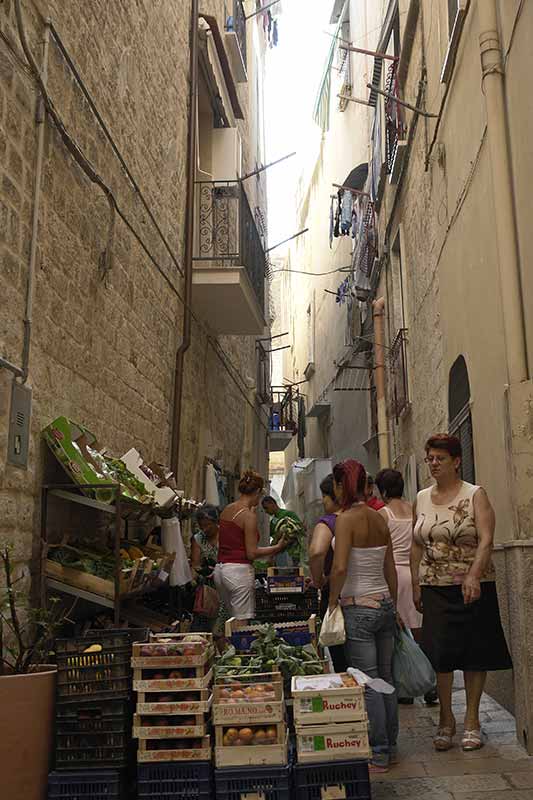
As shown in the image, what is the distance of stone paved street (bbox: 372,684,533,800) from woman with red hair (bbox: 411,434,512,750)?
128 mm

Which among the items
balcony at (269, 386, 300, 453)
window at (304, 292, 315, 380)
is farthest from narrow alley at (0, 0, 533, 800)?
window at (304, 292, 315, 380)

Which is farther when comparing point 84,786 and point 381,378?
point 381,378

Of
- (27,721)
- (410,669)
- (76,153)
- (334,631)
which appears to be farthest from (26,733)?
(76,153)

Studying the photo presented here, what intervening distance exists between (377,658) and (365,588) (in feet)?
1.37

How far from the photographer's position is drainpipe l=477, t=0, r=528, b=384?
482 centimetres

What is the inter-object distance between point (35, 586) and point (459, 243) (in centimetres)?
430

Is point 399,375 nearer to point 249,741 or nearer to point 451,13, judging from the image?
point 451,13

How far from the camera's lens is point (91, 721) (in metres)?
3.71

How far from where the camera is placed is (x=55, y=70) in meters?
5.21

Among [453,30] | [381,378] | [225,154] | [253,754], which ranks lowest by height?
[253,754]

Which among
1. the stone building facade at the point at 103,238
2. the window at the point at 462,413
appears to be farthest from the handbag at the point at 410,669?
the window at the point at 462,413

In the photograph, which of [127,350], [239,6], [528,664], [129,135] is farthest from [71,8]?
[239,6]

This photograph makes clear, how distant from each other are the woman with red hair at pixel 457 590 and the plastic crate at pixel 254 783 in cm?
134

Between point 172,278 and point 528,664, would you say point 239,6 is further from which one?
point 528,664
